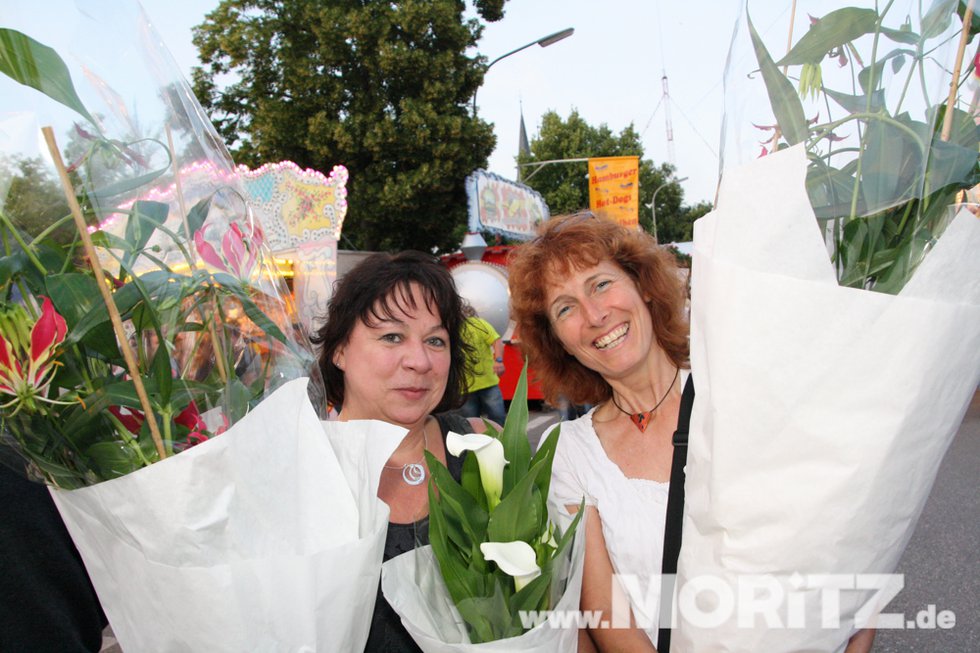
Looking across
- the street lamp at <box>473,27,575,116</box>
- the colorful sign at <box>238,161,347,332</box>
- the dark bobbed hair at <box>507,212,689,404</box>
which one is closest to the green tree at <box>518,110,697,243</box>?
the street lamp at <box>473,27,575,116</box>

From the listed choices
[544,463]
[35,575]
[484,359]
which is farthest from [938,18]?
[484,359]

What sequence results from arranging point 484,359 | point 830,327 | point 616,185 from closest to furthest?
point 830,327 → point 484,359 → point 616,185

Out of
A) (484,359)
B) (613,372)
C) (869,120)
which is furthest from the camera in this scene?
(484,359)

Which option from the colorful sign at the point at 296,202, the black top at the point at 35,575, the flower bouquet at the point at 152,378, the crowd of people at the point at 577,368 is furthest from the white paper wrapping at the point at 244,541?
the colorful sign at the point at 296,202

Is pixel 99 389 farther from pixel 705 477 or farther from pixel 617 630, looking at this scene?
pixel 617 630

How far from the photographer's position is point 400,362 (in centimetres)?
170

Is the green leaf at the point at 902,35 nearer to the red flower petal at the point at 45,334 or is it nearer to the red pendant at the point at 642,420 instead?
the red pendant at the point at 642,420

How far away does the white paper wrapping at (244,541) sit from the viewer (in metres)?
0.95

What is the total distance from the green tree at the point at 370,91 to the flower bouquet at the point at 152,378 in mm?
13775

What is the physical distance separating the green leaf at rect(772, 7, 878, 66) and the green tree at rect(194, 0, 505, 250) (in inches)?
549

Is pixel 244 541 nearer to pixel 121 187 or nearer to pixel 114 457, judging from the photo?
pixel 114 457

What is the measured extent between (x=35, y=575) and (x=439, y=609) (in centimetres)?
72

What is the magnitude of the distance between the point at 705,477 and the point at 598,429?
0.90 meters

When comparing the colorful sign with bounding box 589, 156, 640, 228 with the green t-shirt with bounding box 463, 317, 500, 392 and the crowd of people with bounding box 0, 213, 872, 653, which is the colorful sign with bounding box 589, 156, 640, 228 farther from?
the crowd of people with bounding box 0, 213, 872, 653
